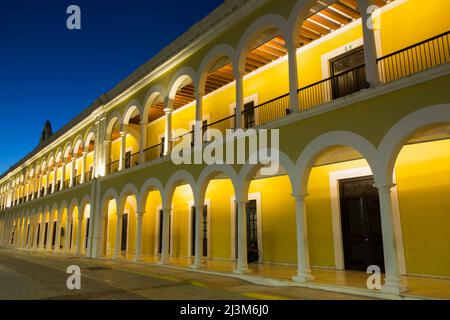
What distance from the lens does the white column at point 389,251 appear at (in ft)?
21.5

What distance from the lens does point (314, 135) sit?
8.41m

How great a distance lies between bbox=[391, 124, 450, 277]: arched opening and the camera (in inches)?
335

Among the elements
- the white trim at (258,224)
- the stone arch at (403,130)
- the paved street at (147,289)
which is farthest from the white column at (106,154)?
the stone arch at (403,130)

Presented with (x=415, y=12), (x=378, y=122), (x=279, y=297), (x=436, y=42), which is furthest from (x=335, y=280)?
(x=415, y=12)

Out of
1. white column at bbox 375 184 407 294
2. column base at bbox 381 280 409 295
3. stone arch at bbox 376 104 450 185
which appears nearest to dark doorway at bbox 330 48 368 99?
stone arch at bbox 376 104 450 185

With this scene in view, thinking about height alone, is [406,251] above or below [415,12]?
below

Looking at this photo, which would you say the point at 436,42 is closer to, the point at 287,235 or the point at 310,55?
the point at 310,55

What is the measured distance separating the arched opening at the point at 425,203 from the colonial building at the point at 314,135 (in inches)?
1.0

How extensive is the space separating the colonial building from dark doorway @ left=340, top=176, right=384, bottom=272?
0.03 m

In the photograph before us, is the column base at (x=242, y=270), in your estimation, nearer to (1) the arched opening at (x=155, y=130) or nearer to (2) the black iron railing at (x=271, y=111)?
(2) the black iron railing at (x=271, y=111)

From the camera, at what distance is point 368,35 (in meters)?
7.66

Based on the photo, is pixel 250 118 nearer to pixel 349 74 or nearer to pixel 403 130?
pixel 349 74
